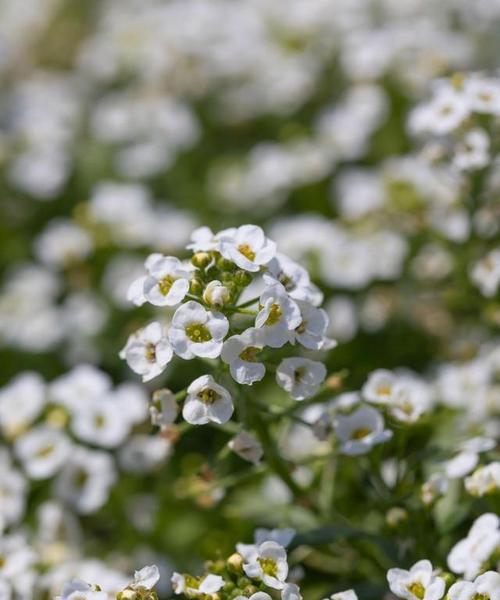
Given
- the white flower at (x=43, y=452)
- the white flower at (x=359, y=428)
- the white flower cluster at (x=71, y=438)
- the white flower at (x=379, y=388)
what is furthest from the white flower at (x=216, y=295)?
the white flower at (x=43, y=452)

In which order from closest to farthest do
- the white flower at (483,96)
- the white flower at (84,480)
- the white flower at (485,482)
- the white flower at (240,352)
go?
1. the white flower at (240,352)
2. the white flower at (485,482)
3. the white flower at (483,96)
4. the white flower at (84,480)

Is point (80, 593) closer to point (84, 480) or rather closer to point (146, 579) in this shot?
point (146, 579)

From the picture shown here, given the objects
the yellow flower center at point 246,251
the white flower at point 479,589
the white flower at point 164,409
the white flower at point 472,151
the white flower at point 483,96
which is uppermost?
the yellow flower center at point 246,251

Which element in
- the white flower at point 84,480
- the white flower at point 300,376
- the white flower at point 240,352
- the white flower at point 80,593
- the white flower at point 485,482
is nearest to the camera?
the white flower at point 80,593

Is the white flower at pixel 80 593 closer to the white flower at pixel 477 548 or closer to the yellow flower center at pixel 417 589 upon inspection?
the yellow flower center at pixel 417 589

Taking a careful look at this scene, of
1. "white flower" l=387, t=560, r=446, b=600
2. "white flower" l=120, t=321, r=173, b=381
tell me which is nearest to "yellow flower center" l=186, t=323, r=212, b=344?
"white flower" l=120, t=321, r=173, b=381

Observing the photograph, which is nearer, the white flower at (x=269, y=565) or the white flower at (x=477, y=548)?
the white flower at (x=269, y=565)

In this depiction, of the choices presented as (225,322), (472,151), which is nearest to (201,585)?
(225,322)
